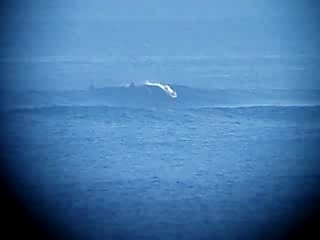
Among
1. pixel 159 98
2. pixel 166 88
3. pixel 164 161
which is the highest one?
pixel 166 88

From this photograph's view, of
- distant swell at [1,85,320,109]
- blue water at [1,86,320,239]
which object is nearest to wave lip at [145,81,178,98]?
distant swell at [1,85,320,109]

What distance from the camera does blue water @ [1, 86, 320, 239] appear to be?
34.9 ft

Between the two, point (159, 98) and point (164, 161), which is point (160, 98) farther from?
point (164, 161)

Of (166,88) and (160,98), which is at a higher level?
(166,88)

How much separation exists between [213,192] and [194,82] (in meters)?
8.26

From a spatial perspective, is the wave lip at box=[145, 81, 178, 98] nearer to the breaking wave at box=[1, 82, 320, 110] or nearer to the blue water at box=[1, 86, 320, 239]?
the breaking wave at box=[1, 82, 320, 110]

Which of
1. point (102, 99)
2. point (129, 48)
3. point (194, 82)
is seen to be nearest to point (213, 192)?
point (102, 99)

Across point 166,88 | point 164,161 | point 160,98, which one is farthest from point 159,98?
point 164,161

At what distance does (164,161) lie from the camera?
12.8 meters

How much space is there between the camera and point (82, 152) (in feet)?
43.3

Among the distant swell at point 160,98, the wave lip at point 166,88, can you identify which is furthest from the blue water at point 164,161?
the wave lip at point 166,88

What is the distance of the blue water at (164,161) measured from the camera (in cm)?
1064

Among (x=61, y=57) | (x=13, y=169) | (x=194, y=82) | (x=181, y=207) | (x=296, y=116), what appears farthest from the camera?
(x=61, y=57)

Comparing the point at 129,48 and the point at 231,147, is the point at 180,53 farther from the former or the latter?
the point at 231,147
